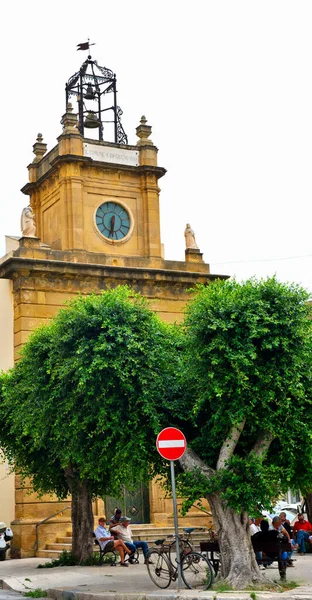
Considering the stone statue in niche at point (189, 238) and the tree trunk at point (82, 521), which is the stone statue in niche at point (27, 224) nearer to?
the stone statue in niche at point (189, 238)

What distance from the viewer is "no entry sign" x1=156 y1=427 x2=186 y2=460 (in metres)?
15.0

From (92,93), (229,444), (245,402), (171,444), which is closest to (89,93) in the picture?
(92,93)

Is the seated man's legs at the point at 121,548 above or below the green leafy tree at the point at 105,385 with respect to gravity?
below

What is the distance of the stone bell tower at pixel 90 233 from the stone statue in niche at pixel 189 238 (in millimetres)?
353

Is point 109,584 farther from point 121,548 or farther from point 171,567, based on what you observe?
point 121,548

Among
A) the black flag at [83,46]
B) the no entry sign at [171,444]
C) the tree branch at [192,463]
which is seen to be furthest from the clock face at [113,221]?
the no entry sign at [171,444]

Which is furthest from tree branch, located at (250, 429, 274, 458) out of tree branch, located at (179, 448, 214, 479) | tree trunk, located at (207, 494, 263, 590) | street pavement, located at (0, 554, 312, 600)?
street pavement, located at (0, 554, 312, 600)

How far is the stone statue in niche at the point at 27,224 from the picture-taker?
30.4 metres

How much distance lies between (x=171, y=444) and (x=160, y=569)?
3141 millimetres

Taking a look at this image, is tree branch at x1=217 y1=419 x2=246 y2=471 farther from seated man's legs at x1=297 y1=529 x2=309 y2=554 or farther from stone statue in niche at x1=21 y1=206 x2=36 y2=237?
stone statue in niche at x1=21 y1=206 x2=36 y2=237

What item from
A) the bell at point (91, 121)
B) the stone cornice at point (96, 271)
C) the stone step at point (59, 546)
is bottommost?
the stone step at point (59, 546)

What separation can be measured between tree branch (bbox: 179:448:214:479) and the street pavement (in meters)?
2.18

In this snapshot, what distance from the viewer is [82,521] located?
21.9 meters

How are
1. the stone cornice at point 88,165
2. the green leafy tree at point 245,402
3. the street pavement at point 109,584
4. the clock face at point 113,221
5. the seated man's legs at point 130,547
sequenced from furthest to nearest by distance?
the clock face at point 113,221, the stone cornice at point 88,165, the seated man's legs at point 130,547, the green leafy tree at point 245,402, the street pavement at point 109,584
